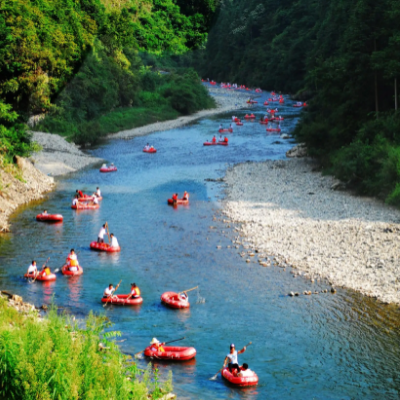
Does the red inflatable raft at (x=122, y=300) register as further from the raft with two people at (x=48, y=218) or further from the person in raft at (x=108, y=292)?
the raft with two people at (x=48, y=218)

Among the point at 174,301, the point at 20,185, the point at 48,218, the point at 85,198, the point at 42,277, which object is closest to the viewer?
the point at 174,301

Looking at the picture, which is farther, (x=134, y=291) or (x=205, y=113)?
(x=205, y=113)

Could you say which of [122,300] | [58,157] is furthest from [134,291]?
[58,157]

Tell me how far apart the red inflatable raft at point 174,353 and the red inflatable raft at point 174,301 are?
145 inches

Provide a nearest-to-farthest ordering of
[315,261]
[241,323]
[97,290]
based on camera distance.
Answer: [241,323], [97,290], [315,261]

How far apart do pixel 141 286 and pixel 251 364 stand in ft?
24.4

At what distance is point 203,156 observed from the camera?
55.3 m

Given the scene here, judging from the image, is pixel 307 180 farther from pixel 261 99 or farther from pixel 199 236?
pixel 261 99

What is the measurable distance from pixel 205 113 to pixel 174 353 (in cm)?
6980

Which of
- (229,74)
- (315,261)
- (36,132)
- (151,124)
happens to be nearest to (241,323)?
(315,261)

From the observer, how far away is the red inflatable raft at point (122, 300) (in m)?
23.1

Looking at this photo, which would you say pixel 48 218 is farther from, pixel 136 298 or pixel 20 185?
pixel 136 298

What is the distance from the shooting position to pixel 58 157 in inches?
1962

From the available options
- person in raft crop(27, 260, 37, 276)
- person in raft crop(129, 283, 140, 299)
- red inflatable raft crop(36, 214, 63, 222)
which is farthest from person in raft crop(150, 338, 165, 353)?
red inflatable raft crop(36, 214, 63, 222)
